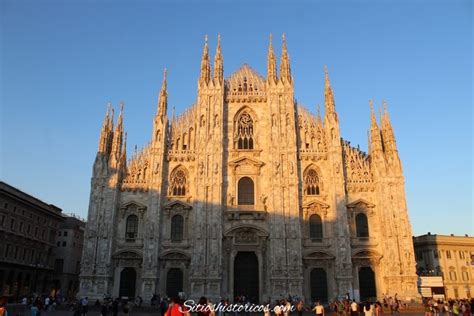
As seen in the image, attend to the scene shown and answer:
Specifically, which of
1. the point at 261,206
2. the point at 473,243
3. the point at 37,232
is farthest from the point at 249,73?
the point at 473,243

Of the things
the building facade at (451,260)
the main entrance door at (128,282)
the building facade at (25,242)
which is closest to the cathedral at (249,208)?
the main entrance door at (128,282)

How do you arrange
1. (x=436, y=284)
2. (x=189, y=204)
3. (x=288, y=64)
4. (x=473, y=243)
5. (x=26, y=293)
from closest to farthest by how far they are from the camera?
(x=436, y=284) < (x=189, y=204) < (x=288, y=64) < (x=26, y=293) < (x=473, y=243)

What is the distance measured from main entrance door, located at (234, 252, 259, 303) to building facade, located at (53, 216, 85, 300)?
1161 inches

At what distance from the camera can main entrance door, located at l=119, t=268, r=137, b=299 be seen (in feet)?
108

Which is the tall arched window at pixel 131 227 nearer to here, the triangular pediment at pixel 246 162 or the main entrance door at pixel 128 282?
the main entrance door at pixel 128 282

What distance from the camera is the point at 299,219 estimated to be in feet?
111

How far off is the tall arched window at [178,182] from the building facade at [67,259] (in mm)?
27487

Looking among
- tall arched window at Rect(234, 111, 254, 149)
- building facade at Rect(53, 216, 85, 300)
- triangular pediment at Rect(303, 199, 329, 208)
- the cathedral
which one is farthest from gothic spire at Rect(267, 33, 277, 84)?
building facade at Rect(53, 216, 85, 300)

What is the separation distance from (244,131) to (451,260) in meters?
32.7

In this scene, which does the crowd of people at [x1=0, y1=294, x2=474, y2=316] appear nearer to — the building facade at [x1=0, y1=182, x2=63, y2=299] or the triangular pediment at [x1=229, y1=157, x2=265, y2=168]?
the triangular pediment at [x1=229, y1=157, x2=265, y2=168]

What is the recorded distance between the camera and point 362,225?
3422cm

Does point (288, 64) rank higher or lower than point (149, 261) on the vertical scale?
higher

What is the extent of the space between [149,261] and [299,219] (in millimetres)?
12576

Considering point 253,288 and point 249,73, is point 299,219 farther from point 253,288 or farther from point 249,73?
point 249,73
